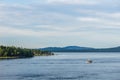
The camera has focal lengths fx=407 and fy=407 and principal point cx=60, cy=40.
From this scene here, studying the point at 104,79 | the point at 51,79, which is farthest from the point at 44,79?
the point at 104,79

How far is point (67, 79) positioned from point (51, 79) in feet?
10.0

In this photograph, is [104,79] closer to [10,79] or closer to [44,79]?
[44,79]

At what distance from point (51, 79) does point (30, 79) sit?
155 inches

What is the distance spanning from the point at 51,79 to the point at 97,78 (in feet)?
29.2

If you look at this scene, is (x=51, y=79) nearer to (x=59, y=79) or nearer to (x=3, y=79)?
(x=59, y=79)

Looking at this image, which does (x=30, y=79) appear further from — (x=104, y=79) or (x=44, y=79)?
(x=104, y=79)

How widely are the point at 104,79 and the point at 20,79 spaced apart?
51.5ft

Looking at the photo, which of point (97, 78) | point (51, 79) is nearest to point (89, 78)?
point (97, 78)

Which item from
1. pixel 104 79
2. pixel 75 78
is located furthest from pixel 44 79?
pixel 104 79

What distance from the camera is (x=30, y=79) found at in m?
76.0

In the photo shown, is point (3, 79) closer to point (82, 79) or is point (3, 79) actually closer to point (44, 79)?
point (44, 79)

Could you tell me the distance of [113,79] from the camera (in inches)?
2965

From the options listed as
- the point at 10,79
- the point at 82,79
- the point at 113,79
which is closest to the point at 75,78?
the point at 82,79

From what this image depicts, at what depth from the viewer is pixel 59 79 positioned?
248ft
